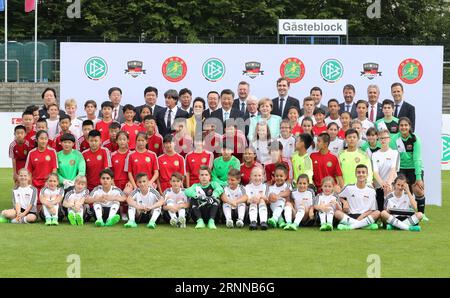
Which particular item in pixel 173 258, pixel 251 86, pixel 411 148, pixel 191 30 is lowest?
pixel 173 258

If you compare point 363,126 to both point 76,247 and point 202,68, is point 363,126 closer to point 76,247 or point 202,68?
point 202,68

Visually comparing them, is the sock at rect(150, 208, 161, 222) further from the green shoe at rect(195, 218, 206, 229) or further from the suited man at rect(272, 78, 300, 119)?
the suited man at rect(272, 78, 300, 119)

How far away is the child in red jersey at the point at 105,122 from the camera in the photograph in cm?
1370

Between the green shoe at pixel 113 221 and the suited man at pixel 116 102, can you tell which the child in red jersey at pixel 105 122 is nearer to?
the suited man at pixel 116 102

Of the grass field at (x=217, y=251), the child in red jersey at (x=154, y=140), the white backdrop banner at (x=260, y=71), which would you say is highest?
the white backdrop banner at (x=260, y=71)

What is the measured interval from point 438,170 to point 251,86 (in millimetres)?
3306

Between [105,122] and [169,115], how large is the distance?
101cm

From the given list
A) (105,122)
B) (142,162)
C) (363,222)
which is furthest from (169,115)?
(363,222)

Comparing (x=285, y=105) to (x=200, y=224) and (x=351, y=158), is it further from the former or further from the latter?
(x=200, y=224)

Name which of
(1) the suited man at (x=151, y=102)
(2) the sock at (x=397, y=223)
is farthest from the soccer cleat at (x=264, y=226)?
(1) the suited man at (x=151, y=102)

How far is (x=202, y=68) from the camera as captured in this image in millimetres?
15234

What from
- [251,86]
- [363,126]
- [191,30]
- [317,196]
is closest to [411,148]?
[363,126]

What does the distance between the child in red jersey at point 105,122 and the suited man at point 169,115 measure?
0.78 m

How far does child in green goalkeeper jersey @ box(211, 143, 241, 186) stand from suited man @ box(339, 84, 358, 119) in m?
2.30
